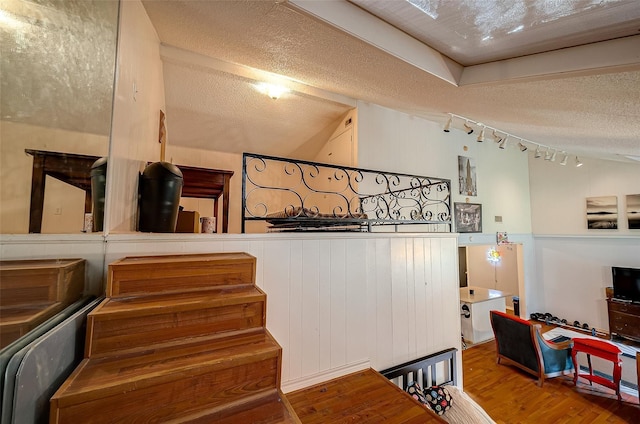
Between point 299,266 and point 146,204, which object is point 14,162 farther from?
point 299,266

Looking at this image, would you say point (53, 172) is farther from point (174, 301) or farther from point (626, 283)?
point (626, 283)

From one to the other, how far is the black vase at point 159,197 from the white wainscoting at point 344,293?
156 mm

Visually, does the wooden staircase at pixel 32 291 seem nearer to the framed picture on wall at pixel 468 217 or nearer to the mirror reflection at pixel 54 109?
the mirror reflection at pixel 54 109

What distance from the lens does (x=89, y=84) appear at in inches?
43.6

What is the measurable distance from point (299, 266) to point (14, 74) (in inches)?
63.9

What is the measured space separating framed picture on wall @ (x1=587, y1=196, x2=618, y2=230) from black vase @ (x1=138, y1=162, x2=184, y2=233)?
851 centimetres

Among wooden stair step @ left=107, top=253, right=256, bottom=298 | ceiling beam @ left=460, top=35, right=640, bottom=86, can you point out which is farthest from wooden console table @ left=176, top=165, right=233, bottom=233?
ceiling beam @ left=460, top=35, right=640, bottom=86

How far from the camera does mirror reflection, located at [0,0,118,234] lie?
29.9 inches

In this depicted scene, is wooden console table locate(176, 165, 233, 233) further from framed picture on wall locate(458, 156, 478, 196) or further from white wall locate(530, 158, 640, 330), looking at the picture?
white wall locate(530, 158, 640, 330)

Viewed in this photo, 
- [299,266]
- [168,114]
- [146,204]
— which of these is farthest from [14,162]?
[168,114]

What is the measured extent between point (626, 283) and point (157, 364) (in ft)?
27.5

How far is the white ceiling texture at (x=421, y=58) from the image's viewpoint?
1676 millimetres

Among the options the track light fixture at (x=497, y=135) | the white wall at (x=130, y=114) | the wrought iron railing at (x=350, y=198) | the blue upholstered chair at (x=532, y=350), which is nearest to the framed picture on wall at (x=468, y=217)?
the wrought iron railing at (x=350, y=198)

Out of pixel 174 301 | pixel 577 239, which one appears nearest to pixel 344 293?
pixel 174 301
